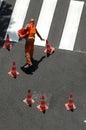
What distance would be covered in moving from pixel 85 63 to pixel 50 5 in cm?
403

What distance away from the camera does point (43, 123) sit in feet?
53.3

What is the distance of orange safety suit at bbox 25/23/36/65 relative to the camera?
59.1 ft

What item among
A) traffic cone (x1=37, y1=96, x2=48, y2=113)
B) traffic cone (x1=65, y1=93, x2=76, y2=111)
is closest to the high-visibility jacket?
traffic cone (x1=37, y1=96, x2=48, y2=113)

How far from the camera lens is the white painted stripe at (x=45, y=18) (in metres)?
20.0

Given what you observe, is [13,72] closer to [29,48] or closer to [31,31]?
[29,48]

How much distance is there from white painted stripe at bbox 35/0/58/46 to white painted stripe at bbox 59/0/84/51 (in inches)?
29.4

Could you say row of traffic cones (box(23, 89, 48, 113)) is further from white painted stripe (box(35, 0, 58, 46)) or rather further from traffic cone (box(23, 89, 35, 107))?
white painted stripe (box(35, 0, 58, 46))

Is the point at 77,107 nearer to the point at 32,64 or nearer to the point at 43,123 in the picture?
the point at 43,123

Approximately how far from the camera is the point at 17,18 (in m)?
20.9

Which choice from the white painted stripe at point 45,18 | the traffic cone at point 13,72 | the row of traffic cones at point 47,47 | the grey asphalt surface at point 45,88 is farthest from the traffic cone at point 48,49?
the traffic cone at point 13,72

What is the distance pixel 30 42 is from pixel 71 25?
284cm

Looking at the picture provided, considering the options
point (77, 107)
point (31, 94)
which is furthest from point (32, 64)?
point (77, 107)

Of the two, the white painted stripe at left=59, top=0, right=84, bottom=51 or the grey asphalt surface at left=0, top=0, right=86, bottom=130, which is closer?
the grey asphalt surface at left=0, top=0, right=86, bottom=130

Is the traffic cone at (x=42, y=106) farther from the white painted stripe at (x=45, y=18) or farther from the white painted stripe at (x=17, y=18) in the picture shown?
the white painted stripe at (x=17, y=18)
